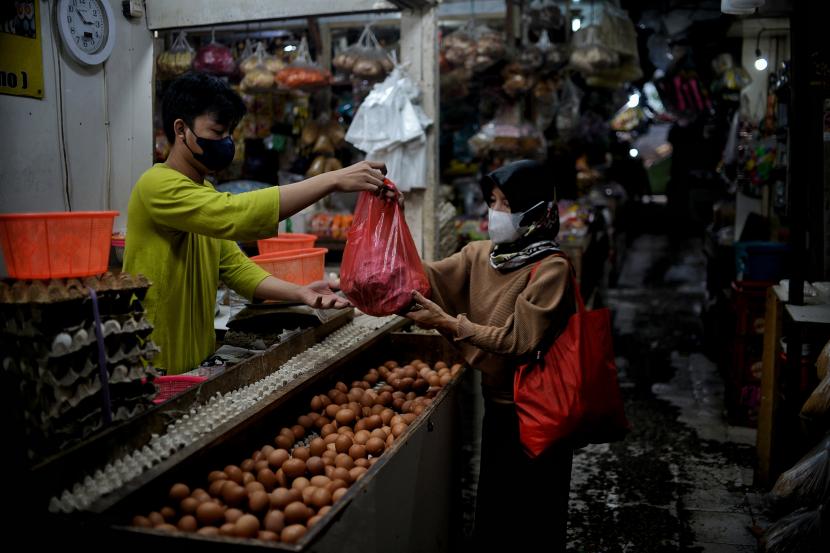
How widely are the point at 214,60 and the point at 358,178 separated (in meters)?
4.28

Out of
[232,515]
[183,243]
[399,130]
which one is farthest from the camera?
[399,130]

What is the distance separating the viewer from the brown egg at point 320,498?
94.0 inches

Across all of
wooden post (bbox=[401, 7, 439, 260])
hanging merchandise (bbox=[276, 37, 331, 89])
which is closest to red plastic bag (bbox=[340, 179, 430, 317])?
wooden post (bbox=[401, 7, 439, 260])

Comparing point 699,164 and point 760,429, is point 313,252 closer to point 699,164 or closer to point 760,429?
point 760,429

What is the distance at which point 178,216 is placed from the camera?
2715 millimetres

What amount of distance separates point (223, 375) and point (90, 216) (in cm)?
80

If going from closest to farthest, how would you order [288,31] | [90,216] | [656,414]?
[90,216]
[656,414]
[288,31]

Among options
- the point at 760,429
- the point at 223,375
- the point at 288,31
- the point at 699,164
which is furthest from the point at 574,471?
the point at 699,164

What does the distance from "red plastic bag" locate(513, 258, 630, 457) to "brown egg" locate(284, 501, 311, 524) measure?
3.46 ft

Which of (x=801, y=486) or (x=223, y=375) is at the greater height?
(x=223, y=375)

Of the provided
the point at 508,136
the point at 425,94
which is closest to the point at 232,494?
the point at 425,94

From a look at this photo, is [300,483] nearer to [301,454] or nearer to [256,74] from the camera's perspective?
[301,454]

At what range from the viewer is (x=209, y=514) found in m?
2.20

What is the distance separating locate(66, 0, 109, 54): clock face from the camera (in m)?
3.49
